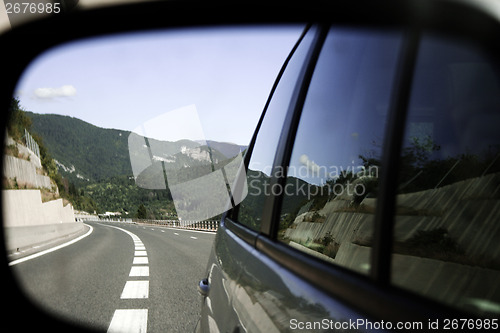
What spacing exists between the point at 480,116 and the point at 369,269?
0.46 metres

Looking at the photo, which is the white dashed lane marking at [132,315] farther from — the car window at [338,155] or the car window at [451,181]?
the car window at [451,181]

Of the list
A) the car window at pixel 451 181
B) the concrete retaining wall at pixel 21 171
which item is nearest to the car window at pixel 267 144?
the car window at pixel 451 181

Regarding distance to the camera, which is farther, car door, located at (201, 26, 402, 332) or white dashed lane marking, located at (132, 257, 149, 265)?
white dashed lane marking, located at (132, 257, 149, 265)

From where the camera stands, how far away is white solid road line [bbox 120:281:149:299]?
715cm

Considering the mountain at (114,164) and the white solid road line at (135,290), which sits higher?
the mountain at (114,164)

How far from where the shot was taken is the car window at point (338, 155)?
65.2 inches

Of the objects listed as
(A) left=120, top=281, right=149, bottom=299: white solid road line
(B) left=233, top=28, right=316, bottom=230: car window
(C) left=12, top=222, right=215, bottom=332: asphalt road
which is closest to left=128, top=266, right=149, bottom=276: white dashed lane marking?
(C) left=12, top=222, right=215, bottom=332: asphalt road

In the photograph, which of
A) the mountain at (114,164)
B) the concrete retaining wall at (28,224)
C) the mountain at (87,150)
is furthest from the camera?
the mountain at (87,150)

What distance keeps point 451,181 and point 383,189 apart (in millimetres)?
475

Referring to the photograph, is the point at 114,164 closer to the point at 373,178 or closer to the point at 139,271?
the point at 139,271

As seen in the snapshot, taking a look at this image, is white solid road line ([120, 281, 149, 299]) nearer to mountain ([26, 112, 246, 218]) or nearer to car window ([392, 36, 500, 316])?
car window ([392, 36, 500, 316])

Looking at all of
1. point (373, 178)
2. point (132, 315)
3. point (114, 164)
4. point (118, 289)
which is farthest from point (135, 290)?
point (114, 164)

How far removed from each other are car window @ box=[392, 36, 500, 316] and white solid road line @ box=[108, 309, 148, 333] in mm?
4197

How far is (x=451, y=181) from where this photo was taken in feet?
4.81
